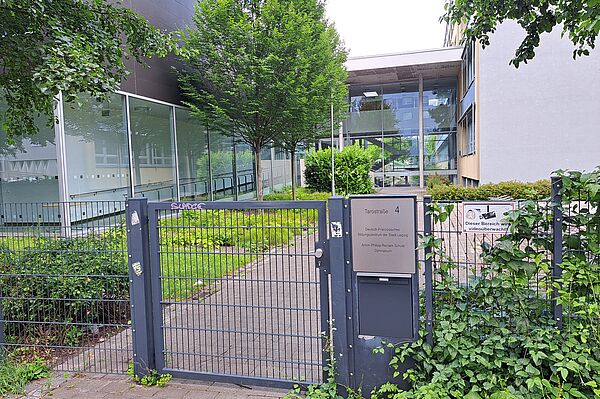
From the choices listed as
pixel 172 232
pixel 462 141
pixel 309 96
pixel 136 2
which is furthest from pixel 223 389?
pixel 462 141

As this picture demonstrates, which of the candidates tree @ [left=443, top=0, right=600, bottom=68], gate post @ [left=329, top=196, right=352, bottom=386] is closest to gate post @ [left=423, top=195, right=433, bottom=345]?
gate post @ [left=329, top=196, right=352, bottom=386]

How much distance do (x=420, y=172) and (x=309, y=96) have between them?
1379 cm

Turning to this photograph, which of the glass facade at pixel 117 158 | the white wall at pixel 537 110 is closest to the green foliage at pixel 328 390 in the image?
the glass facade at pixel 117 158

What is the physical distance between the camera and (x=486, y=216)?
3250 millimetres

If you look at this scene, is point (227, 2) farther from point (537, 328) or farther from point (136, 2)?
point (537, 328)

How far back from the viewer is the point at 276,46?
13438 mm

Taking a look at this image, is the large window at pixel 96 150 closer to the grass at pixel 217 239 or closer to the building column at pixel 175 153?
the building column at pixel 175 153

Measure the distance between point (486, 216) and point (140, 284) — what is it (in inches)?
108

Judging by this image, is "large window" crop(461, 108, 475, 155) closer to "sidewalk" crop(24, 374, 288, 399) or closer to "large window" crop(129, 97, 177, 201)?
Result: "large window" crop(129, 97, 177, 201)

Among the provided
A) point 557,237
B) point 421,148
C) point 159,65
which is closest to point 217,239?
point 557,237

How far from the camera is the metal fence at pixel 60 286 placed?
4.14 meters

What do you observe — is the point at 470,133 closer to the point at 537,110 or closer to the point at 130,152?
the point at 537,110

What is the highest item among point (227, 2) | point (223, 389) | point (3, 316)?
point (227, 2)

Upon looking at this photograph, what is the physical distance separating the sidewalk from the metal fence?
0.24 metres
